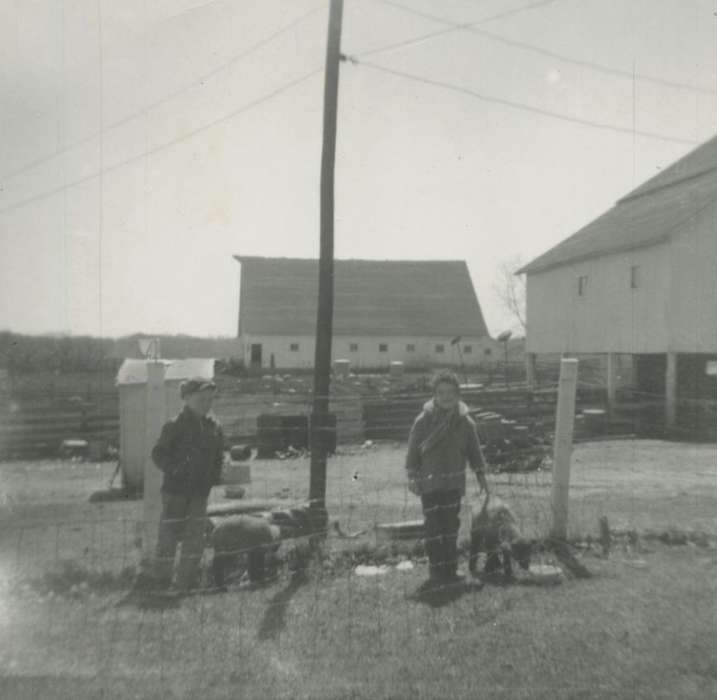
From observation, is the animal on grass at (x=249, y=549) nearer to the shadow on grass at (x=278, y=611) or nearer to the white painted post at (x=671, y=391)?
the shadow on grass at (x=278, y=611)

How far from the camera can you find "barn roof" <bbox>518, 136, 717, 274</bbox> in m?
24.6

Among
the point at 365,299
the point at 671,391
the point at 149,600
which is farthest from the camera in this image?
the point at 365,299

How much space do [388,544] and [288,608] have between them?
194 cm

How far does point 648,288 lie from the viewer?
983 inches

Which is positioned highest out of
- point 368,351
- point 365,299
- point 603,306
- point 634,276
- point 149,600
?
point 365,299

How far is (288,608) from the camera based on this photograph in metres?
A: 5.93

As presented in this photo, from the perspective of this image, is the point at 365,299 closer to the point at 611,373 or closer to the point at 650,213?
the point at 650,213

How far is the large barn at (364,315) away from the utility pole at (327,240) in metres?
41.8

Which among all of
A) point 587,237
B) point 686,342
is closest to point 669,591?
point 686,342

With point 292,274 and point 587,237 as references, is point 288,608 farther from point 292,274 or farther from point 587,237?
point 292,274

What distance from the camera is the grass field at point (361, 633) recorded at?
14.9 feet

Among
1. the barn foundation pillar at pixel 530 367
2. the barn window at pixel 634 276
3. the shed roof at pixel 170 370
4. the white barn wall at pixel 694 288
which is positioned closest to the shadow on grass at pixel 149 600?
the shed roof at pixel 170 370

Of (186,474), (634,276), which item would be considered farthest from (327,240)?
(634,276)

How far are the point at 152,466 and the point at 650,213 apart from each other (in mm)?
23668
